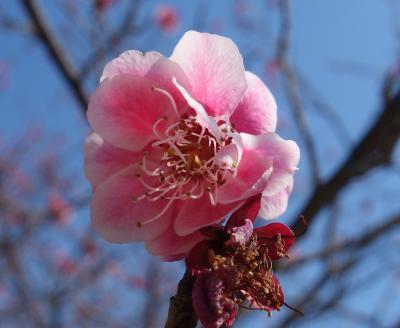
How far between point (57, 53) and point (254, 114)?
5.83 ft

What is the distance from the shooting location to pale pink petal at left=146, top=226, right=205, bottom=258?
78 centimetres

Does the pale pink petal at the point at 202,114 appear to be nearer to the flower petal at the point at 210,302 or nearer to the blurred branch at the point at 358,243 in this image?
the flower petal at the point at 210,302

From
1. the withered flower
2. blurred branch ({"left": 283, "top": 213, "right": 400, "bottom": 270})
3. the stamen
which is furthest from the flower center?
blurred branch ({"left": 283, "top": 213, "right": 400, "bottom": 270})

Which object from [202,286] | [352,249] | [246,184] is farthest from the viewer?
[352,249]

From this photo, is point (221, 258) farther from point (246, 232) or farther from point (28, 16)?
point (28, 16)

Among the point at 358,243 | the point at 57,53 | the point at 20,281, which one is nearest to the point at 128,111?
the point at 57,53

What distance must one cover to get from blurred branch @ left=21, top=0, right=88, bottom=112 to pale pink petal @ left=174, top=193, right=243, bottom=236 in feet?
5.51

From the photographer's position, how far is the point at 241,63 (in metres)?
0.86

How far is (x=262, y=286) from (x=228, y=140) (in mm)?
255

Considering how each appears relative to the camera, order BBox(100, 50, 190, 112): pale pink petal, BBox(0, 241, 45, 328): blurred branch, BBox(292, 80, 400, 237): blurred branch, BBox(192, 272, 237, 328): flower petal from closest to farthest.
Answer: BBox(192, 272, 237, 328): flower petal < BBox(100, 50, 190, 112): pale pink petal < BBox(292, 80, 400, 237): blurred branch < BBox(0, 241, 45, 328): blurred branch

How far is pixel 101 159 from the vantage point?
34.8 inches

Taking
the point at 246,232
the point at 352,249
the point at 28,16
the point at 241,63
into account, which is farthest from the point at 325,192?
the point at 28,16

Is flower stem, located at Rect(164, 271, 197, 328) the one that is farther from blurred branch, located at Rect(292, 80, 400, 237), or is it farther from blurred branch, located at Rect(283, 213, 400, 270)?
blurred branch, located at Rect(283, 213, 400, 270)

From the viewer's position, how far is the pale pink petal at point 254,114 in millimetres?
915
